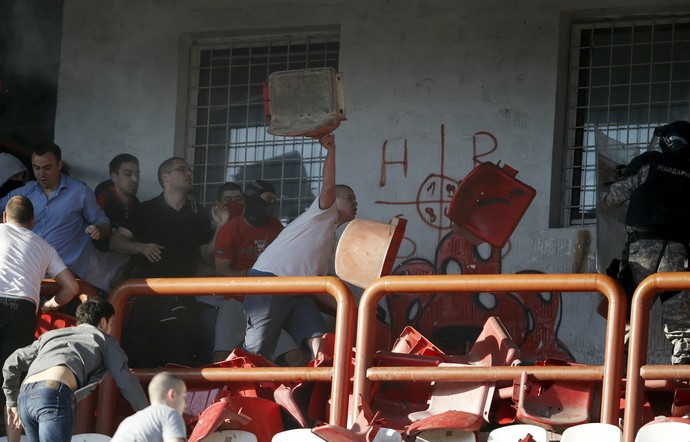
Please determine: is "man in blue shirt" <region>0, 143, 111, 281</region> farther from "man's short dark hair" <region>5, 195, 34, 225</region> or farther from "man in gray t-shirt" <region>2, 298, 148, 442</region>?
"man in gray t-shirt" <region>2, 298, 148, 442</region>

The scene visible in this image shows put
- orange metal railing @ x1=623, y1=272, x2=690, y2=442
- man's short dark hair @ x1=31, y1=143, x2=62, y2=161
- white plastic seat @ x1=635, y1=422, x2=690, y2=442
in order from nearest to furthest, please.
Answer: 1. white plastic seat @ x1=635, y1=422, x2=690, y2=442
2. orange metal railing @ x1=623, y1=272, x2=690, y2=442
3. man's short dark hair @ x1=31, y1=143, x2=62, y2=161

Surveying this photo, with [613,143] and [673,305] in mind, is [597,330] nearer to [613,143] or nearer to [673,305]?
[613,143]

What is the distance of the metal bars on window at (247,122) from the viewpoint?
39.7ft

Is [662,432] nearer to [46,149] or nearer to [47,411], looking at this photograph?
[47,411]

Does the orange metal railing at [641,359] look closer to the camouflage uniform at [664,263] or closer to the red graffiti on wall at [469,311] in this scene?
the camouflage uniform at [664,263]


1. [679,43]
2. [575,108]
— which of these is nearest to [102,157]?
[575,108]

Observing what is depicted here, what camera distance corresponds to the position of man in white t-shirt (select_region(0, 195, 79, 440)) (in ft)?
26.1

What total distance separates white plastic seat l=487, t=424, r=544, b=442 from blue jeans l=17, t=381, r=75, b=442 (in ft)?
7.37

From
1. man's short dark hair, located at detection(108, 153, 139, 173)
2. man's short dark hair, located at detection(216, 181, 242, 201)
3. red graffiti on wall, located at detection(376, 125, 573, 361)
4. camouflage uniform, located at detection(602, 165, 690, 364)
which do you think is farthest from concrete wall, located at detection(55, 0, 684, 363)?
camouflage uniform, located at detection(602, 165, 690, 364)

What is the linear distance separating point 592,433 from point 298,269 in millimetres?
2644

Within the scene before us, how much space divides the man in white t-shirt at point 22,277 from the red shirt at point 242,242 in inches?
89.3

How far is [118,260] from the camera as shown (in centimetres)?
1064

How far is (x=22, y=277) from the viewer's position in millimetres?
8070

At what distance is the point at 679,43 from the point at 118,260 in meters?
4.92
